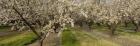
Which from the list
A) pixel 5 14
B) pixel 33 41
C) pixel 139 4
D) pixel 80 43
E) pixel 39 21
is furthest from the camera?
pixel 139 4

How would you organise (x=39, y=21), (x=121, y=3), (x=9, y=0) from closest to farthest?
(x=9, y=0), (x=39, y=21), (x=121, y=3)

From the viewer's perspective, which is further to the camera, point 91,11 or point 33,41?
point 91,11

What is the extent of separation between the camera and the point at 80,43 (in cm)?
5234

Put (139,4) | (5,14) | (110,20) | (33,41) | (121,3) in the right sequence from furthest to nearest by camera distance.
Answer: (139,4), (121,3), (110,20), (33,41), (5,14)

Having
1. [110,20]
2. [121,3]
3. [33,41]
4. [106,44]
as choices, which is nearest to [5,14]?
[33,41]

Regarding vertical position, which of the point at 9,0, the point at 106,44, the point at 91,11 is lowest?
the point at 106,44

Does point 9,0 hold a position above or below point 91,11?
above

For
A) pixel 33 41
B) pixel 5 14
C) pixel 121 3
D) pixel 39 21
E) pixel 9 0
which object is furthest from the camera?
pixel 121 3

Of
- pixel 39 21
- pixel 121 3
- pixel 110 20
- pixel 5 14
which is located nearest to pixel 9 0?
pixel 5 14

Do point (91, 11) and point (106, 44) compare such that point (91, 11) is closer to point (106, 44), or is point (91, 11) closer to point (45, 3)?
point (106, 44)

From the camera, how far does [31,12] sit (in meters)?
41.0

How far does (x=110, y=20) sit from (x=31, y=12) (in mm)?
32614

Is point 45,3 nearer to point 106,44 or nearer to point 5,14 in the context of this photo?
point 5,14

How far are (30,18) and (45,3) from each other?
510 cm
